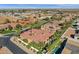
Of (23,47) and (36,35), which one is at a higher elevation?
(36,35)

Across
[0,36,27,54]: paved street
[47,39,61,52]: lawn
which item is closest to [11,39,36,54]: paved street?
[0,36,27,54]: paved street

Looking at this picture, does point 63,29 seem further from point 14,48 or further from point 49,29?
point 14,48

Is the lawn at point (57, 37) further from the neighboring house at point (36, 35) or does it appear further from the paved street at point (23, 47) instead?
the paved street at point (23, 47)

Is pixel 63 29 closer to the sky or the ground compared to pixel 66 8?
closer to the ground

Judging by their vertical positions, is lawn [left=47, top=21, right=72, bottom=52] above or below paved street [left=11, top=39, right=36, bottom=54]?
above

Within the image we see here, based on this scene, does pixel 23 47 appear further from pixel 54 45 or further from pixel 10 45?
pixel 54 45

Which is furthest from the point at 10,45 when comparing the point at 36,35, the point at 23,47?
the point at 36,35

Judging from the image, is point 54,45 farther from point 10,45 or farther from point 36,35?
point 10,45

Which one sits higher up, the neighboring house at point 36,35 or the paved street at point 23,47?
the neighboring house at point 36,35

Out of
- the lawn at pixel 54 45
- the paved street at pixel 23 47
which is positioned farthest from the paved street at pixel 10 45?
the lawn at pixel 54 45

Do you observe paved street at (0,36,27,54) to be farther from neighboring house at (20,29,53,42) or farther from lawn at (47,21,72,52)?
lawn at (47,21,72,52)

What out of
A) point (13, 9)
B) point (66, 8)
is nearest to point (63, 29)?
point (66, 8)
